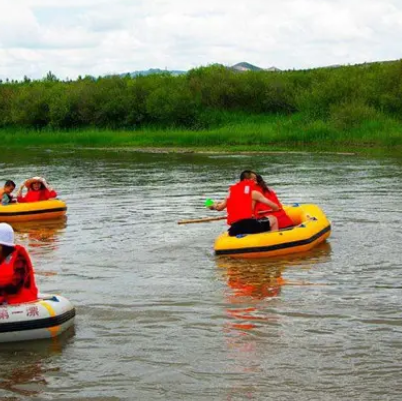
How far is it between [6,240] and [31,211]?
26.5 feet

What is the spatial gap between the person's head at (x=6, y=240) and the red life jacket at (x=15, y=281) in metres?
0.06

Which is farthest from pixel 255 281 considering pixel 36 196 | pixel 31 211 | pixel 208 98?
pixel 208 98

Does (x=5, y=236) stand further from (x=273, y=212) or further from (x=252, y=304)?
(x=273, y=212)

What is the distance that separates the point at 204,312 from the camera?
8.57 m

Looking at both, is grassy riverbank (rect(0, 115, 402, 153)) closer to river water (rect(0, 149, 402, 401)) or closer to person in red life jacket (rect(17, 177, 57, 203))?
river water (rect(0, 149, 402, 401))

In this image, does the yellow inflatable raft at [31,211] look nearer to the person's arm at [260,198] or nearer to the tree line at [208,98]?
the person's arm at [260,198]

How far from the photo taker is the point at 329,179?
22109mm

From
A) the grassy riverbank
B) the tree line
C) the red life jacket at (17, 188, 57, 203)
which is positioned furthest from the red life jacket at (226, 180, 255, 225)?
the tree line

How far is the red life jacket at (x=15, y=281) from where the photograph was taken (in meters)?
7.48

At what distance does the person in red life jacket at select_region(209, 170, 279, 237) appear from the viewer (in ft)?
38.0

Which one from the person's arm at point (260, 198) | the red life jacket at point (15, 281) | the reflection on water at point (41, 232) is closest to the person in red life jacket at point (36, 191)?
the reflection on water at point (41, 232)

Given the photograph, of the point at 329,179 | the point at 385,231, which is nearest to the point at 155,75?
the point at 329,179

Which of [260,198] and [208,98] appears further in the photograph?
Result: [208,98]

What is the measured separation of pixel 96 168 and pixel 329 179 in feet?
29.9
